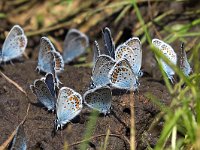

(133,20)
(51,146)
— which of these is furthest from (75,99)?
(133,20)

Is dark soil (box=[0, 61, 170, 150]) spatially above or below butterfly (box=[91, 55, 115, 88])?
below

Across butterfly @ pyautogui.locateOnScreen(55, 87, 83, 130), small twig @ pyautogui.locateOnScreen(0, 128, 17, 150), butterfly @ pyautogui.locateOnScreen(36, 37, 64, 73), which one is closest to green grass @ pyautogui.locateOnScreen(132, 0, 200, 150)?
butterfly @ pyautogui.locateOnScreen(55, 87, 83, 130)

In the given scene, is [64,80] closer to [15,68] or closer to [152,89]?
[15,68]

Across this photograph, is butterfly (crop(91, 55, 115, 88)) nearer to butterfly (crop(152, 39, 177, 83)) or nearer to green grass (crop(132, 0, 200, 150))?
green grass (crop(132, 0, 200, 150))

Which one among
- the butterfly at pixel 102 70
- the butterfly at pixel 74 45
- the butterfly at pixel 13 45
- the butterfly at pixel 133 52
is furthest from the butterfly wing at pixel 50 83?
the butterfly at pixel 74 45

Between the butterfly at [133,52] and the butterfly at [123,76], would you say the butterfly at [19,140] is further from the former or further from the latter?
the butterfly at [133,52]

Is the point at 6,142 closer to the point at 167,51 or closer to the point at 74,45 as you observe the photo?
the point at 167,51
